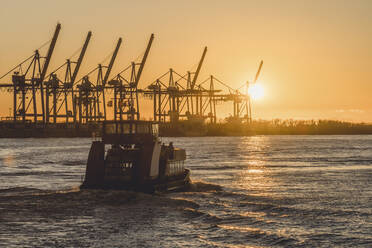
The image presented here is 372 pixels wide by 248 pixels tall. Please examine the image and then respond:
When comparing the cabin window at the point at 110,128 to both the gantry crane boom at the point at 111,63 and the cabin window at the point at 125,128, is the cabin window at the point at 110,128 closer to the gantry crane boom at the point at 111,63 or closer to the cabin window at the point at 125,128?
the cabin window at the point at 125,128

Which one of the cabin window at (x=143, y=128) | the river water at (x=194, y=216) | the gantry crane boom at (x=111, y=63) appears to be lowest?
the river water at (x=194, y=216)

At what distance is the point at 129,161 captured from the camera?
36688 millimetres

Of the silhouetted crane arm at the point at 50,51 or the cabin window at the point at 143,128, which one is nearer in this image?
the cabin window at the point at 143,128

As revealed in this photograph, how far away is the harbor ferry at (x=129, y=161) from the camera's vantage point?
35844mm

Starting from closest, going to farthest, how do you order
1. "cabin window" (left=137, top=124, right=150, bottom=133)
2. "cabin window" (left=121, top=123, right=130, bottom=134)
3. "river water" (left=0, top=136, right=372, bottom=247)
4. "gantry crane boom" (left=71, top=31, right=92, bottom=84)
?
"river water" (left=0, top=136, right=372, bottom=247), "cabin window" (left=137, top=124, right=150, bottom=133), "cabin window" (left=121, top=123, right=130, bottom=134), "gantry crane boom" (left=71, top=31, right=92, bottom=84)

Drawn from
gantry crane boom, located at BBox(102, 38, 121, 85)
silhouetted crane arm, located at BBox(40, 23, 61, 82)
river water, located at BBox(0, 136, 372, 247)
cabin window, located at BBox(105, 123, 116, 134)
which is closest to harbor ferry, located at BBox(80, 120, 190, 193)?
cabin window, located at BBox(105, 123, 116, 134)

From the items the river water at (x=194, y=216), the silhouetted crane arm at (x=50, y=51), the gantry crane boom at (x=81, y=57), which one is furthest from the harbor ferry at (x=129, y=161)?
the gantry crane boom at (x=81, y=57)

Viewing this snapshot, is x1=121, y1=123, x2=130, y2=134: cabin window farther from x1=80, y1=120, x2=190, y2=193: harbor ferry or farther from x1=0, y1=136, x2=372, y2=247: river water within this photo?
x1=0, y1=136, x2=372, y2=247: river water

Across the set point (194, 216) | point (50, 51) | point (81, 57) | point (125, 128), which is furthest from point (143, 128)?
point (81, 57)

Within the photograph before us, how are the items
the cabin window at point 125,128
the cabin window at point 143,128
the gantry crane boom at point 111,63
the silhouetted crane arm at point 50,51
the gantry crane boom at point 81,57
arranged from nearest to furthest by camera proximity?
the cabin window at point 143,128 < the cabin window at point 125,128 < the silhouetted crane arm at point 50,51 < the gantry crane boom at point 81,57 < the gantry crane boom at point 111,63

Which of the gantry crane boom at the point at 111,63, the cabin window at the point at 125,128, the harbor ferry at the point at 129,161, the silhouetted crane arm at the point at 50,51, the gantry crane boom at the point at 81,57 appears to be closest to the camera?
the harbor ferry at the point at 129,161

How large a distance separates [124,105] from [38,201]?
514ft

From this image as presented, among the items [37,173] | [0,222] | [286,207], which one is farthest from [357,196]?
[37,173]

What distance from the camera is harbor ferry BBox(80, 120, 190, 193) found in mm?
35844
